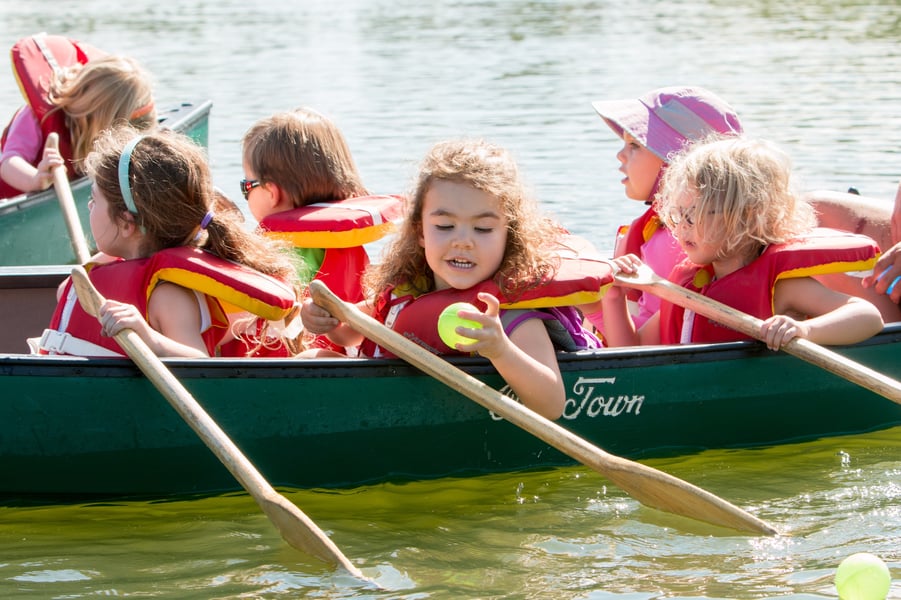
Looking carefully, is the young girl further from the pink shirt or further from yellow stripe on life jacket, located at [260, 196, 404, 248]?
the pink shirt

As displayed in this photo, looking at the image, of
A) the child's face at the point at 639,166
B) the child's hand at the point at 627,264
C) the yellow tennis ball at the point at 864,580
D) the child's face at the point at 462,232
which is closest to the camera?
the yellow tennis ball at the point at 864,580

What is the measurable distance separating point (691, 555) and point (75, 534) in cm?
182

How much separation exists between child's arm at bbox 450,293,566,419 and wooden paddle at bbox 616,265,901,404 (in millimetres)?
520

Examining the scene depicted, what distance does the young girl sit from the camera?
12.6ft

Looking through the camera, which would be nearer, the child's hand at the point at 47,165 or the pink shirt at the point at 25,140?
the child's hand at the point at 47,165

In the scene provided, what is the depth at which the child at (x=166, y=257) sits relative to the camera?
13.1ft

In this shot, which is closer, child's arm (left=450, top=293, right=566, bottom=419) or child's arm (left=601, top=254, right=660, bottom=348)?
child's arm (left=450, top=293, right=566, bottom=419)

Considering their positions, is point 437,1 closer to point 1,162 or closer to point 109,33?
point 109,33

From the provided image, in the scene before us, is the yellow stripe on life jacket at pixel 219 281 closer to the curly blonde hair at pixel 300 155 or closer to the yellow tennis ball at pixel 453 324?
the yellow tennis ball at pixel 453 324

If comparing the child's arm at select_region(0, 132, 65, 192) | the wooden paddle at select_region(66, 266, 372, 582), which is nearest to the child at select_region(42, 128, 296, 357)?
the wooden paddle at select_region(66, 266, 372, 582)

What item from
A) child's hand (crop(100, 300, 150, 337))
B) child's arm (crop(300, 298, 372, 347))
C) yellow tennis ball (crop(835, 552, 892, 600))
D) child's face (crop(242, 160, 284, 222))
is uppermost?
child's face (crop(242, 160, 284, 222))

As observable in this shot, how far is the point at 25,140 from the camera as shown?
23.0 ft

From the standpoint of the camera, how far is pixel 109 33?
2005cm

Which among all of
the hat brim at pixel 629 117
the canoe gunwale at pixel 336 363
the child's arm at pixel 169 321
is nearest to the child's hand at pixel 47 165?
the child's arm at pixel 169 321
